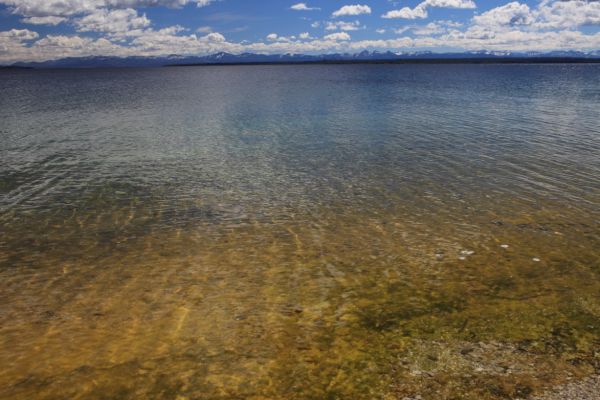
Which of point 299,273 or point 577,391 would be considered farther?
point 299,273

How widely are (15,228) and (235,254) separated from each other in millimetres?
8274

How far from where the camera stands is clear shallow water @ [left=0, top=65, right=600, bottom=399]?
24.9ft

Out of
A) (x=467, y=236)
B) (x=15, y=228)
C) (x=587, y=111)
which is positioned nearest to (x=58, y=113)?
(x=15, y=228)

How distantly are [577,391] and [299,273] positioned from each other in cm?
647

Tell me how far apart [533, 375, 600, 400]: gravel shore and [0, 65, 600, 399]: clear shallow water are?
25 cm

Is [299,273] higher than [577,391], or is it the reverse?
[577,391]

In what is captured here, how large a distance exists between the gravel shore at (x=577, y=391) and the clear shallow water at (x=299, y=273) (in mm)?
254

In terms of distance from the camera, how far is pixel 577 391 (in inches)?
268

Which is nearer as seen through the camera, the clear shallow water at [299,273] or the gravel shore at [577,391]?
the gravel shore at [577,391]

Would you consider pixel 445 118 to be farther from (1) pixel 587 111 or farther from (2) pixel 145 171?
(2) pixel 145 171

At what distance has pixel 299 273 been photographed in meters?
11.5

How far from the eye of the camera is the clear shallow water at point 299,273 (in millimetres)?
7602

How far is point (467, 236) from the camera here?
13.6 meters

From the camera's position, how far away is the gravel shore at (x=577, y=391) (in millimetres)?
6691
